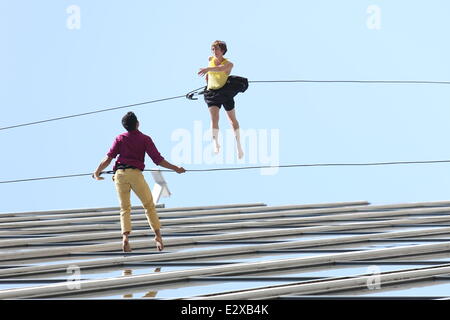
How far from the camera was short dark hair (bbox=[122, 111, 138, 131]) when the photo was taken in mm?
17578

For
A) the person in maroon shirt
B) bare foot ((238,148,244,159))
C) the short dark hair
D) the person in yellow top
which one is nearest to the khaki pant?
the person in maroon shirt

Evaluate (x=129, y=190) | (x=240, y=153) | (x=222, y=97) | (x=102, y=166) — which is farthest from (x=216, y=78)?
(x=129, y=190)

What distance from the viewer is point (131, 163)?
695 inches

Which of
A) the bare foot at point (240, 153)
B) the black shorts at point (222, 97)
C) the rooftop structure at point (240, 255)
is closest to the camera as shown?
the rooftop structure at point (240, 255)

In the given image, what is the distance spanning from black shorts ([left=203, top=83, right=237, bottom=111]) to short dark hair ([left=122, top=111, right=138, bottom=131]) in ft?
15.8

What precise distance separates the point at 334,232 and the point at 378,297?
6343 mm

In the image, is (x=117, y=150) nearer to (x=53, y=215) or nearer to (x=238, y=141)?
(x=238, y=141)

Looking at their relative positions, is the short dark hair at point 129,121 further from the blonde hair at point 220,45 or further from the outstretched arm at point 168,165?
the blonde hair at point 220,45

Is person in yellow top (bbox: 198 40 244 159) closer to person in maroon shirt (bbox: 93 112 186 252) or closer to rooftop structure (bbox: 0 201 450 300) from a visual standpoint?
rooftop structure (bbox: 0 201 450 300)

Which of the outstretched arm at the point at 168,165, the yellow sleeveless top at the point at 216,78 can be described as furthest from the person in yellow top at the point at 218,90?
the outstretched arm at the point at 168,165

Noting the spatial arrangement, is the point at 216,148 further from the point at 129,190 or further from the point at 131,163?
the point at 131,163

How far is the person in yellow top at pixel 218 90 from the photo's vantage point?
859 inches
